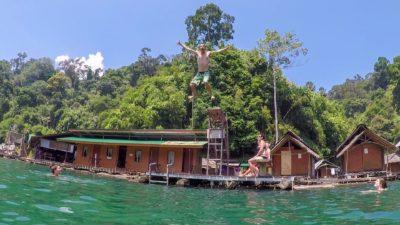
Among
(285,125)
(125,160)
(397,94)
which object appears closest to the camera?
(125,160)

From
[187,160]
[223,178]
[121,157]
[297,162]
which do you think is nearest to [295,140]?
[297,162]

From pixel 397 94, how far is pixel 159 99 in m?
33.5

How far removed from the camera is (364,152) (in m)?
31.8

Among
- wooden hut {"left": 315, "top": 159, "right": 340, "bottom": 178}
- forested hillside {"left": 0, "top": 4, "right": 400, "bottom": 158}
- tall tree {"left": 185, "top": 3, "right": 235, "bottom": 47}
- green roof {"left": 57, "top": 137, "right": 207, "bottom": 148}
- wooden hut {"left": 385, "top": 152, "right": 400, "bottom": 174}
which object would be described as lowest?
wooden hut {"left": 315, "top": 159, "right": 340, "bottom": 178}

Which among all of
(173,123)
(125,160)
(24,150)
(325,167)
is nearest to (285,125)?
(325,167)

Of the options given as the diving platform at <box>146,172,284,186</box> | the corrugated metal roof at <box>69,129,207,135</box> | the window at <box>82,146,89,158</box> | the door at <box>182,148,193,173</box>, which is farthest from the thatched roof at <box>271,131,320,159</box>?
the window at <box>82,146,89,158</box>

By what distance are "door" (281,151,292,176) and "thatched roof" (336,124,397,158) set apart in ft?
13.8

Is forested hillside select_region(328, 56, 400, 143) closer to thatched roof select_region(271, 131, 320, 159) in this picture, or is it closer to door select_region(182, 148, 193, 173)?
thatched roof select_region(271, 131, 320, 159)

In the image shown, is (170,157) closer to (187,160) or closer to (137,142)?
(187,160)

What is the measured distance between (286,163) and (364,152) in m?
7.69

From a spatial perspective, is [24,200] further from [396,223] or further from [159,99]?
[159,99]

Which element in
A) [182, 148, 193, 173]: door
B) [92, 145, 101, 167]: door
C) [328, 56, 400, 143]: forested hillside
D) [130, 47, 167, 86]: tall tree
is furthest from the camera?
[130, 47, 167, 86]: tall tree

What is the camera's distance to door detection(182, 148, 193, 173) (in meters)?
27.7

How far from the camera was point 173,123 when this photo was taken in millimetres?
37875
